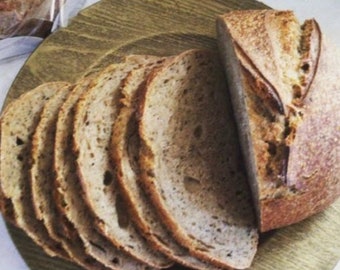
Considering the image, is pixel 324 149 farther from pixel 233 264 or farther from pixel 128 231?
pixel 128 231

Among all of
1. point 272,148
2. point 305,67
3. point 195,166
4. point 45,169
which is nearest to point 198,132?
point 195,166

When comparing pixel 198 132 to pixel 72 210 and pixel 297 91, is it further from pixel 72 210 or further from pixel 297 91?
pixel 72 210

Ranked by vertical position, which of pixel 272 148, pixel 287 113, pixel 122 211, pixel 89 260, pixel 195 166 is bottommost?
pixel 89 260

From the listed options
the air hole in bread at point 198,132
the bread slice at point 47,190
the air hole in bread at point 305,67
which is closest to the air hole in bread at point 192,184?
the air hole in bread at point 198,132

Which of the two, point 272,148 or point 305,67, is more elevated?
point 305,67

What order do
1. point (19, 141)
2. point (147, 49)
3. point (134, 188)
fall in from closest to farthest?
1. point (134, 188)
2. point (19, 141)
3. point (147, 49)

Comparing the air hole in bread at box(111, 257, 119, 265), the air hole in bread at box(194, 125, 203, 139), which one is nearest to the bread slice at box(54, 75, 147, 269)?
the air hole in bread at box(111, 257, 119, 265)

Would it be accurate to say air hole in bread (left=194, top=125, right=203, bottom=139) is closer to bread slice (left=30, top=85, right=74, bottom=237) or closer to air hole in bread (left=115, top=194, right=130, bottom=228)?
air hole in bread (left=115, top=194, right=130, bottom=228)

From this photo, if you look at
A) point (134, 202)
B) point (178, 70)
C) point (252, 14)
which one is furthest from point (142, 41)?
point (134, 202)
